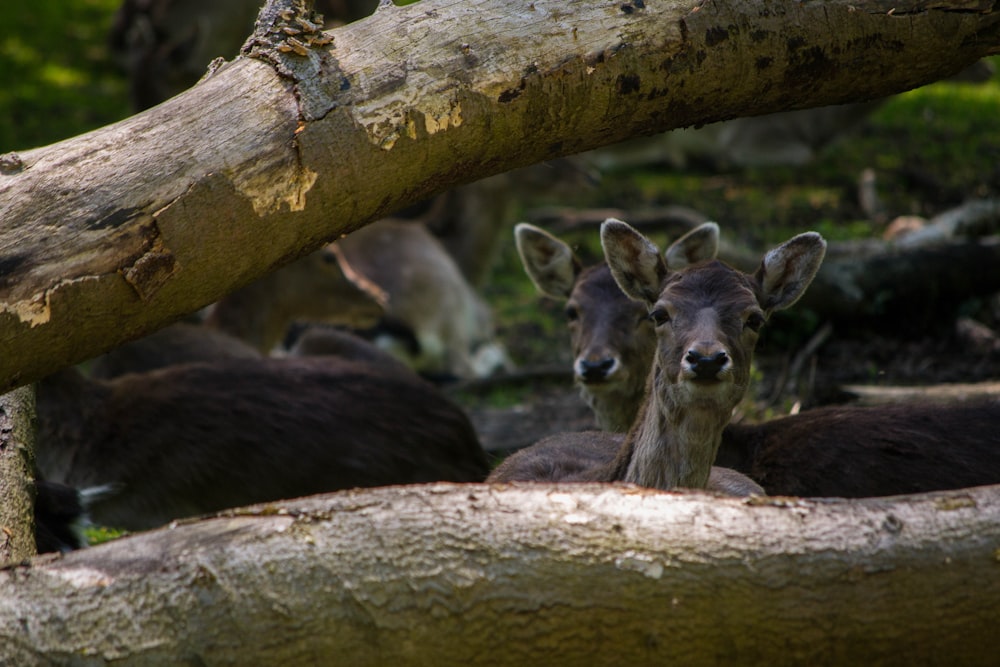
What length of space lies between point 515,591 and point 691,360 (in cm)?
166

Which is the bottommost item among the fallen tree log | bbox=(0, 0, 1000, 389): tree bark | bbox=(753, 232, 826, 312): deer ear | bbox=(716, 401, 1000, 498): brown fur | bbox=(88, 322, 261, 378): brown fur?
bbox=(88, 322, 261, 378): brown fur

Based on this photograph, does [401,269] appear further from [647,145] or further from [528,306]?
[647,145]

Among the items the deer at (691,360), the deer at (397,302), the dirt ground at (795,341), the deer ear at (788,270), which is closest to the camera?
the deer at (691,360)

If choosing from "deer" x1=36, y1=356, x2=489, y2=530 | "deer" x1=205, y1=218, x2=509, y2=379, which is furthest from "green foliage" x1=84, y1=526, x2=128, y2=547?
"deer" x1=205, y1=218, x2=509, y2=379

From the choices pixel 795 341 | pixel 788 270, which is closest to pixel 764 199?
pixel 795 341

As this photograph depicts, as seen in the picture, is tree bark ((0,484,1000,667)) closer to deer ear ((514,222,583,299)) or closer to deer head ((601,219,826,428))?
deer head ((601,219,826,428))

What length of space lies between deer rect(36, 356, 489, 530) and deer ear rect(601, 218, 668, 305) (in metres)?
1.97

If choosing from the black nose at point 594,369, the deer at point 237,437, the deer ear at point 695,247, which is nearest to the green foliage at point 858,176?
the deer ear at point 695,247

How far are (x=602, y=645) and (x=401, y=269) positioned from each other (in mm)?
8707

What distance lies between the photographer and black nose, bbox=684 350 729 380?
173 inches

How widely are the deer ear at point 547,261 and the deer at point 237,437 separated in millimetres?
937

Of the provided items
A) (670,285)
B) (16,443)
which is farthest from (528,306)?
(16,443)

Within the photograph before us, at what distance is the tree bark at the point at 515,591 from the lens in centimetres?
296

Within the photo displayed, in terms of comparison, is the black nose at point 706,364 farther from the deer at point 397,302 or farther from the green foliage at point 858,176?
the green foliage at point 858,176
